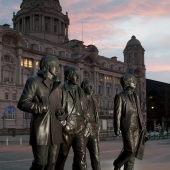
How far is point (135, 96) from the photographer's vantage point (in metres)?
8.09

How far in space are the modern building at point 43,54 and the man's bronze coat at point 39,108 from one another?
30.3 metres

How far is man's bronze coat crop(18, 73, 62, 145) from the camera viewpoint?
4938mm

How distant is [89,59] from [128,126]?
70231 millimetres

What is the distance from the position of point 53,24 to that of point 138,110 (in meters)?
82.8

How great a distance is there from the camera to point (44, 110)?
4.87 meters

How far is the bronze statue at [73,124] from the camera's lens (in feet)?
20.8

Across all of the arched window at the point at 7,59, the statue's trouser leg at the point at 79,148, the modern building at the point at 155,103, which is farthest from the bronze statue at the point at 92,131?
the modern building at the point at 155,103

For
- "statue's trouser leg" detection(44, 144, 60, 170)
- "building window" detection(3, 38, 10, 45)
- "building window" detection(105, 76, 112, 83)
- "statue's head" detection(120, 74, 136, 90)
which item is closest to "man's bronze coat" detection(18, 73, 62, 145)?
"statue's trouser leg" detection(44, 144, 60, 170)

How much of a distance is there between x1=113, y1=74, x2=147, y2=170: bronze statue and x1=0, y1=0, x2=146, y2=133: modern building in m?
27.5

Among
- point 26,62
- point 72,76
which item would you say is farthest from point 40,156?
point 26,62

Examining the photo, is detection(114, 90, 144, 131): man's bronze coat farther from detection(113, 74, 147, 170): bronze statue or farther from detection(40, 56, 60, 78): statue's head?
detection(40, 56, 60, 78): statue's head

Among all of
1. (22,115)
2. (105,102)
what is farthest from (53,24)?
(22,115)

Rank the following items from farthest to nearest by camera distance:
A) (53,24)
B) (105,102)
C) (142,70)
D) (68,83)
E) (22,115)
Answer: (142,70)
(53,24)
(105,102)
(22,115)
(68,83)

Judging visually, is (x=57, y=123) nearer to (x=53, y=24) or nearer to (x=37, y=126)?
(x=37, y=126)
